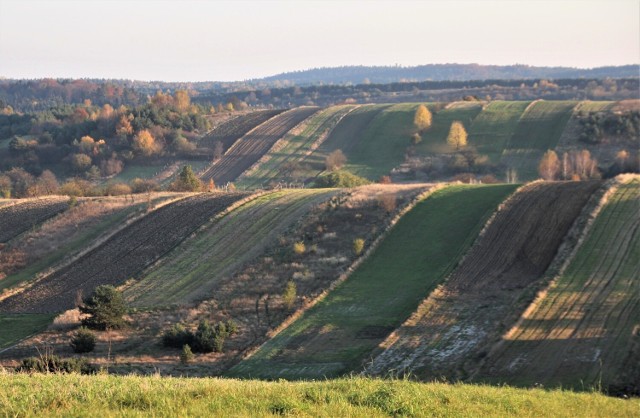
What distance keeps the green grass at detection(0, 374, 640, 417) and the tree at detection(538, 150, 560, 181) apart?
65.6 m

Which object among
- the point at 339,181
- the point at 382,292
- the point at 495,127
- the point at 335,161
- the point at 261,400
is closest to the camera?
the point at 261,400

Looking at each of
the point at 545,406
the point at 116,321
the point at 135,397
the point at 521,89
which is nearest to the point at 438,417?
the point at 545,406

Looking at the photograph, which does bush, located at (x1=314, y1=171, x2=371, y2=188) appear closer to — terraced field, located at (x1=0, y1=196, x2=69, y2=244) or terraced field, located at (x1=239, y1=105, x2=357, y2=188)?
terraced field, located at (x1=239, y1=105, x2=357, y2=188)

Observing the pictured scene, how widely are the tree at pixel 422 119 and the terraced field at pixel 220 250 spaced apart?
1896 inches

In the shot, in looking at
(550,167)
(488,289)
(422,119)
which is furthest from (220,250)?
(422,119)

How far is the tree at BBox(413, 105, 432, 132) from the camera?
111500 mm

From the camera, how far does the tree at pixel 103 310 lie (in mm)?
41125

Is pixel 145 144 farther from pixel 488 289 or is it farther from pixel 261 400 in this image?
pixel 261 400

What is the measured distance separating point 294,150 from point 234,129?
19.7 m

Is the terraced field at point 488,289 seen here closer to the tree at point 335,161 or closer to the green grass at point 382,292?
the green grass at point 382,292

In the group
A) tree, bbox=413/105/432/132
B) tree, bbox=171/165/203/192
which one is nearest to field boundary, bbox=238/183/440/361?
tree, bbox=171/165/203/192

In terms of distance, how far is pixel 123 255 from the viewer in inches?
2189

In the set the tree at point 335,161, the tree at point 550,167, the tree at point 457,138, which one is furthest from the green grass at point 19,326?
the tree at point 457,138

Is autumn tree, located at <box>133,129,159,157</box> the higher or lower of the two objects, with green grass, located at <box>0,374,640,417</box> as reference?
lower
